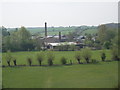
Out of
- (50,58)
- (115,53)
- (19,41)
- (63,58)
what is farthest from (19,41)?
(115,53)

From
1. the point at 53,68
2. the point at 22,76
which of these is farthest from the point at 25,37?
the point at 22,76

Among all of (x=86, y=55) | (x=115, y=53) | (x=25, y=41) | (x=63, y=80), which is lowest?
(x=63, y=80)

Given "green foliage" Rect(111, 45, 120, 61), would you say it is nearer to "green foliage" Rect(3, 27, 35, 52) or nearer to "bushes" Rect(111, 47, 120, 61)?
"bushes" Rect(111, 47, 120, 61)

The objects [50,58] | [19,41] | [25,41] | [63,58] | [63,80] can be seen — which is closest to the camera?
[63,80]

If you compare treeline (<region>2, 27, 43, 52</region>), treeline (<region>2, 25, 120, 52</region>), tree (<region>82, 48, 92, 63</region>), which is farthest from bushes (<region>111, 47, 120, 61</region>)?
treeline (<region>2, 27, 43, 52</region>)

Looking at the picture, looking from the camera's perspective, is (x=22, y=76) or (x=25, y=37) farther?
(x=25, y=37)

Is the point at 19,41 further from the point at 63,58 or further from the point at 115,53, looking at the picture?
the point at 115,53

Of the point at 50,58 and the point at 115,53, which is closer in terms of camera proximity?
the point at 50,58

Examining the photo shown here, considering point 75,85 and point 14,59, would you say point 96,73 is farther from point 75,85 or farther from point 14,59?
point 14,59
